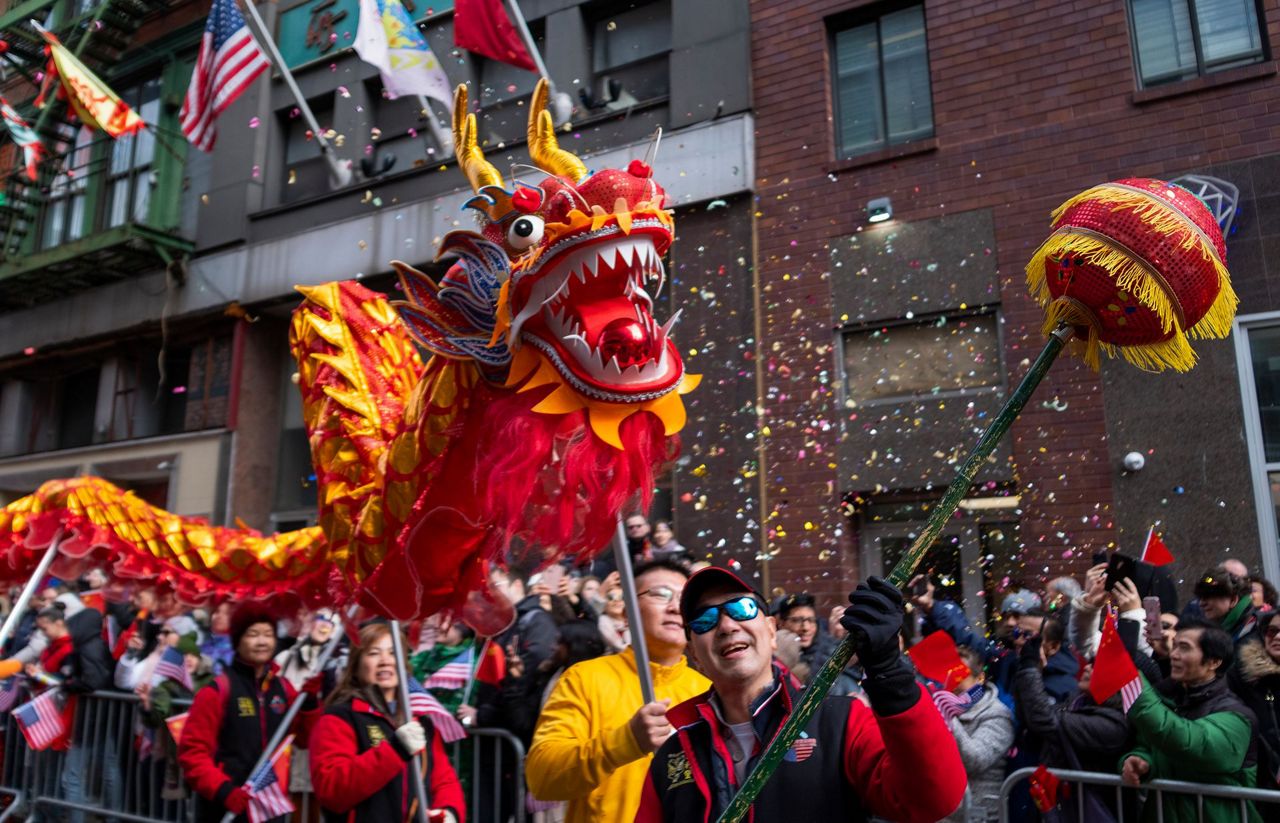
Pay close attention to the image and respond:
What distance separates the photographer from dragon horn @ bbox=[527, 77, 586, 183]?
2.99 meters

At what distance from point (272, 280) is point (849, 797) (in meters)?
10.9

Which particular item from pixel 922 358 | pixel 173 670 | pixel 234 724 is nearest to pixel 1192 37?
pixel 922 358

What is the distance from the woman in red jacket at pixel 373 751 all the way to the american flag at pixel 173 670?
260 cm

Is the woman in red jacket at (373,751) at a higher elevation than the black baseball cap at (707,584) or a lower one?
lower

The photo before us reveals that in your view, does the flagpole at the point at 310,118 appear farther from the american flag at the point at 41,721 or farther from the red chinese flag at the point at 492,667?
the red chinese flag at the point at 492,667

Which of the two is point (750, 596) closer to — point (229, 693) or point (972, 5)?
point (229, 693)

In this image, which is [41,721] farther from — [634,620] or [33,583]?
[634,620]

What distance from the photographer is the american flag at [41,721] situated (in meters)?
6.26

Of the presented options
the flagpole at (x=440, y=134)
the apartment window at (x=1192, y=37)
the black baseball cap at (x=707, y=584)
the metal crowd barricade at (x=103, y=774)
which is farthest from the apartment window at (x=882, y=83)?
the black baseball cap at (x=707, y=584)

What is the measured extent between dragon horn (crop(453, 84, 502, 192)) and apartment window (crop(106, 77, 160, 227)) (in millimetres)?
11336

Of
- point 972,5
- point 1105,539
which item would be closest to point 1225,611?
point 1105,539

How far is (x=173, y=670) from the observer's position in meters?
6.30

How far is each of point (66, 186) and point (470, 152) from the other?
13.2 m

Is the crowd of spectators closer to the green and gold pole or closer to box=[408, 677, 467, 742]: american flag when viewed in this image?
box=[408, 677, 467, 742]: american flag
